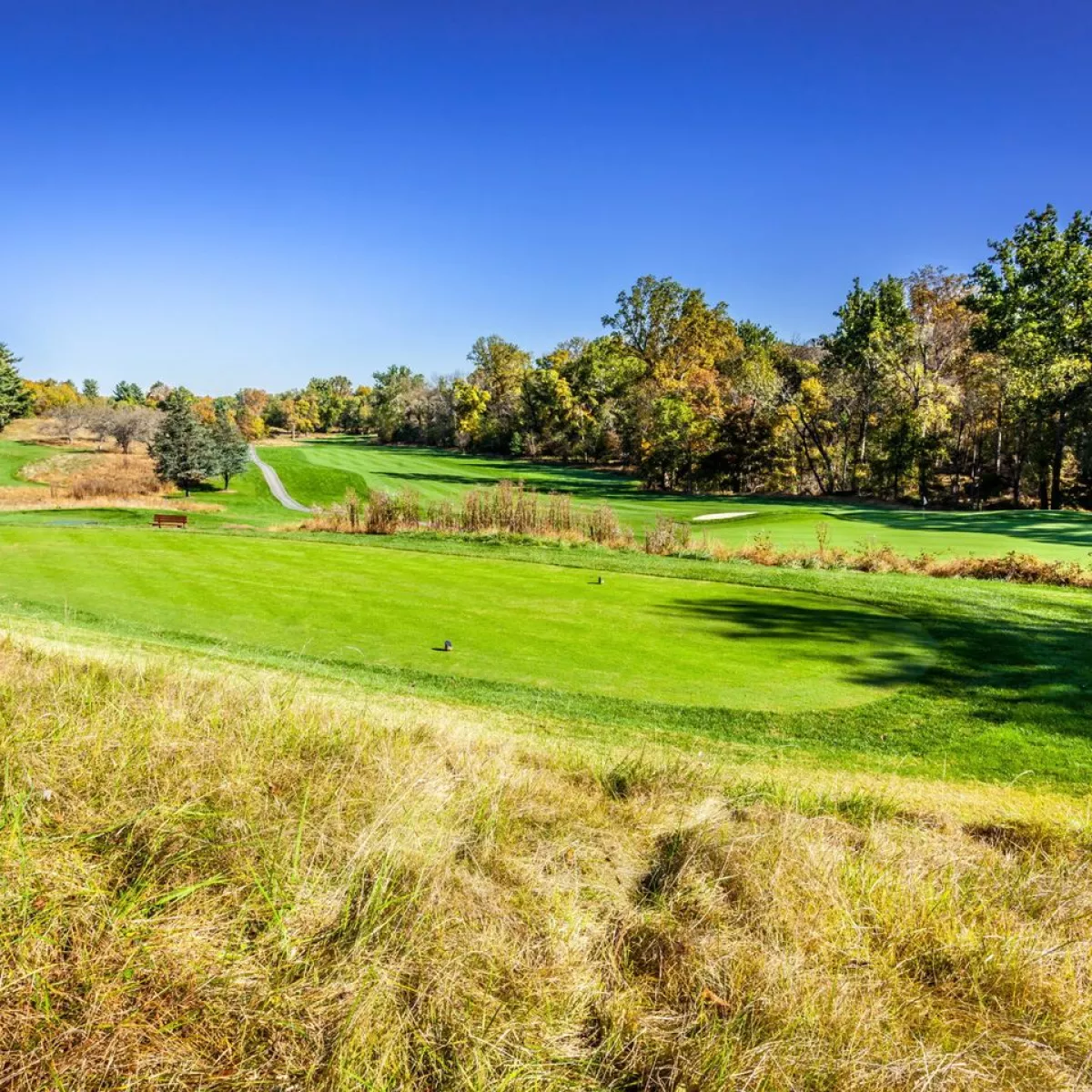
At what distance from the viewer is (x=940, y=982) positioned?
96.5 inches

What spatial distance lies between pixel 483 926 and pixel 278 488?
45073 millimetres

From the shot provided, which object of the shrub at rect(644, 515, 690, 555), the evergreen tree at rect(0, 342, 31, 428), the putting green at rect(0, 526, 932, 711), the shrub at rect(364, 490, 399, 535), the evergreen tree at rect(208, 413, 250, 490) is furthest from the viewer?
the evergreen tree at rect(0, 342, 31, 428)

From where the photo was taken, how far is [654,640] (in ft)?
27.7

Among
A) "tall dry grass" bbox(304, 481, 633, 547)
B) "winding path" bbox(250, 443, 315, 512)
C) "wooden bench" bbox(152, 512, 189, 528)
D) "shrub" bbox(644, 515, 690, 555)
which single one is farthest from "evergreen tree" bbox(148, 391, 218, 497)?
"shrub" bbox(644, 515, 690, 555)

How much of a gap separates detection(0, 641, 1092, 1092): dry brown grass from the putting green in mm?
3106

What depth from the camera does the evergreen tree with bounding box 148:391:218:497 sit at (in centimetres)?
3841

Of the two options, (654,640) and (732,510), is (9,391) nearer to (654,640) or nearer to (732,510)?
(732,510)

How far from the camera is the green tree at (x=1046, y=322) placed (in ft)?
95.5

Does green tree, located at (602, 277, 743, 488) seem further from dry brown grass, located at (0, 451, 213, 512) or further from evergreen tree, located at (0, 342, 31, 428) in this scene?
evergreen tree, located at (0, 342, 31, 428)

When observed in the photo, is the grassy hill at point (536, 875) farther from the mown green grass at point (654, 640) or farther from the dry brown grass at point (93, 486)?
the dry brown grass at point (93, 486)

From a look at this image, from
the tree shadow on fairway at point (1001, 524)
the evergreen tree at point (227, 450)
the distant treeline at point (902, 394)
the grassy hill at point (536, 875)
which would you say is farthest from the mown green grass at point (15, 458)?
the tree shadow on fairway at point (1001, 524)

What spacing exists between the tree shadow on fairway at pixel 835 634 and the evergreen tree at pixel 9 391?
73.3m

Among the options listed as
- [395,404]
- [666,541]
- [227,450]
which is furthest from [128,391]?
[666,541]

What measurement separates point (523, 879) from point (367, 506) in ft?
63.1
